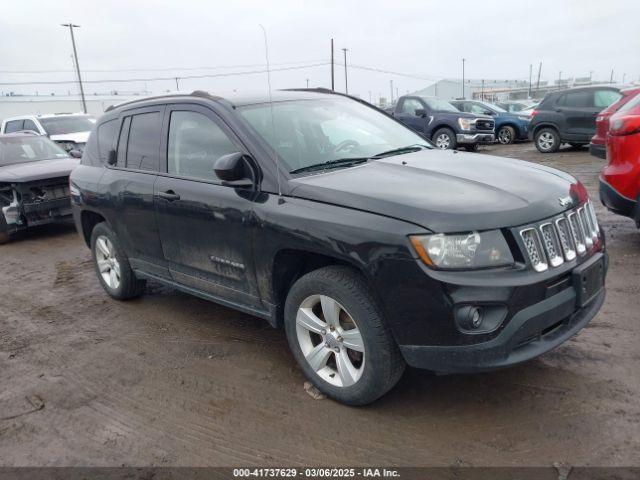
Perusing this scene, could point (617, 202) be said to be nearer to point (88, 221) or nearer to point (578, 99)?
point (88, 221)

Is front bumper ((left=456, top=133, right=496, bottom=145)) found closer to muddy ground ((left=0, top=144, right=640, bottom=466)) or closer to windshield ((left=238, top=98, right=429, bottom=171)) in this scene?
muddy ground ((left=0, top=144, right=640, bottom=466))

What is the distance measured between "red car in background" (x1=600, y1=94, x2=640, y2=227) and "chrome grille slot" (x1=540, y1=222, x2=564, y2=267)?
3067 mm

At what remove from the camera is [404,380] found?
337cm

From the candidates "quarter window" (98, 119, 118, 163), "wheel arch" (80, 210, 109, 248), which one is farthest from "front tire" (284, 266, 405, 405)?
A: "wheel arch" (80, 210, 109, 248)

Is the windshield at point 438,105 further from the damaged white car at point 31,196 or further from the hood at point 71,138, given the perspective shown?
the damaged white car at point 31,196

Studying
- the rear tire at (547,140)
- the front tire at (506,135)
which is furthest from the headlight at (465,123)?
the front tire at (506,135)

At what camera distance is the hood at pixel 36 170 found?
7648 mm

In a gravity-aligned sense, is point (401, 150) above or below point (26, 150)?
above

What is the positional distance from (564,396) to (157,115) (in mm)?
3516

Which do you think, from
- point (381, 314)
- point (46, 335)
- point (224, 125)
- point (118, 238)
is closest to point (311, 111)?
point (224, 125)

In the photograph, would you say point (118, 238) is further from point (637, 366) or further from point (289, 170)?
point (637, 366)

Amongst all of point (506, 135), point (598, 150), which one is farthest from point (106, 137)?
point (506, 135)

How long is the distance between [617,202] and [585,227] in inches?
106

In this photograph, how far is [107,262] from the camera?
16.9ft
